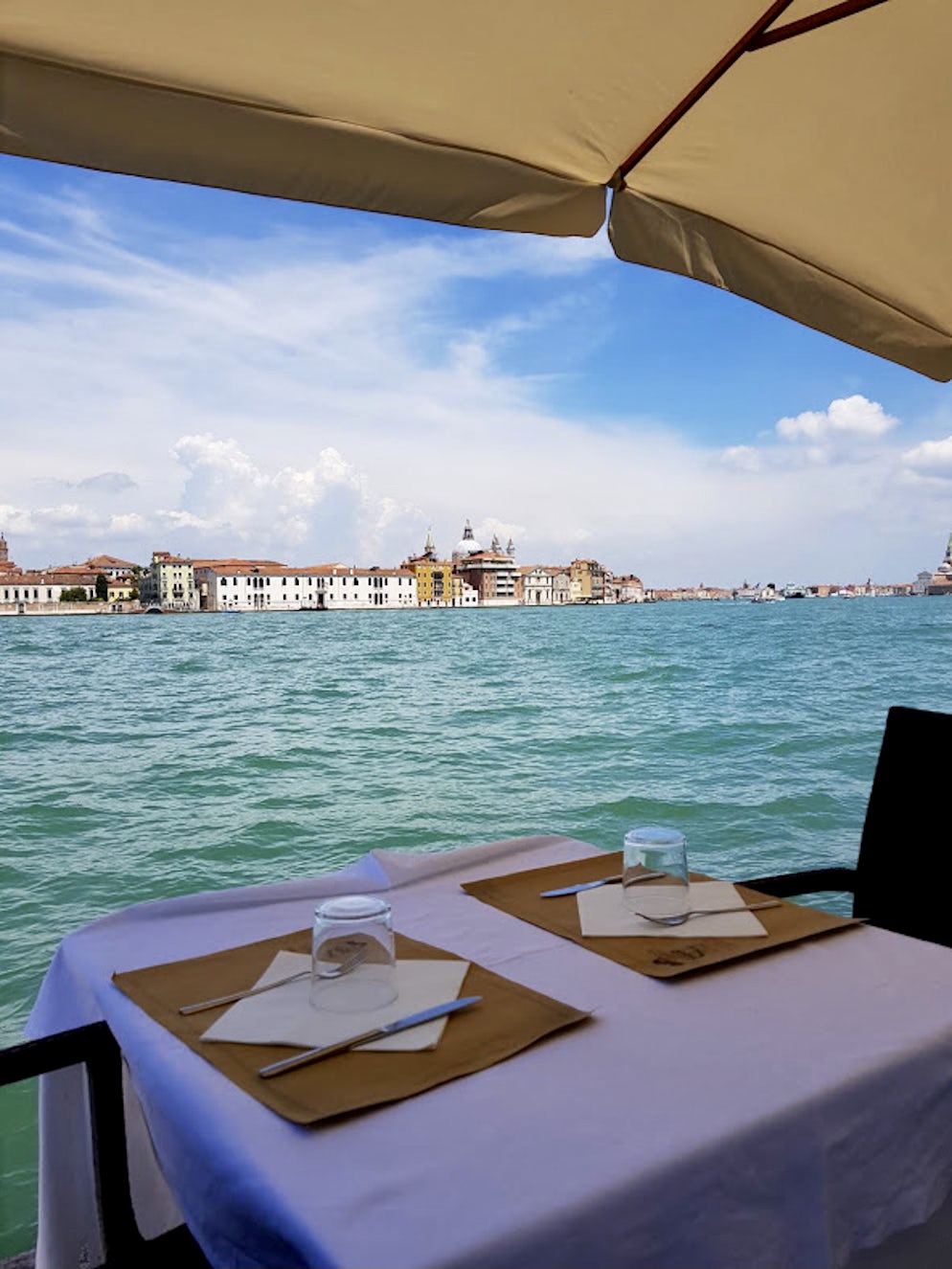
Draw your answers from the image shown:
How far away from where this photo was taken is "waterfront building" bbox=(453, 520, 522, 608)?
58.0 m

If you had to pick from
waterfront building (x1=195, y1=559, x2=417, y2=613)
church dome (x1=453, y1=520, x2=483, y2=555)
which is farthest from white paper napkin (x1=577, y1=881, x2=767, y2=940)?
church dome (x1=453, y1=520, x2=483, y2=555)

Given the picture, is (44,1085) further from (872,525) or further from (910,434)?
(910,434)

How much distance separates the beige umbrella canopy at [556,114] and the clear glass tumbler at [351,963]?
2.57 ft

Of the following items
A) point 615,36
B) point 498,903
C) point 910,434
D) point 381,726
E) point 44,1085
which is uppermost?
point 910,434

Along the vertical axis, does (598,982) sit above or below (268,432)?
below

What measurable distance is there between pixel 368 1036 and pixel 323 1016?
57mm

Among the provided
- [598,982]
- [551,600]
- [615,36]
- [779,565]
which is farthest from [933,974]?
[551,600]

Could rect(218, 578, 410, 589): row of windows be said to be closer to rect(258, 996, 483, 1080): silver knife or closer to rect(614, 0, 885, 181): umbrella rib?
rect(614, 0, 885, 181): umbrella rib

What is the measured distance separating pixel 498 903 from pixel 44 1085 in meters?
0.46

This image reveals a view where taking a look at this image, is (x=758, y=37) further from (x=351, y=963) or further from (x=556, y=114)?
(x=351, y=963)

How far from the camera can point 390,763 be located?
9328mm

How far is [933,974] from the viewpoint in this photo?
0.80 meters

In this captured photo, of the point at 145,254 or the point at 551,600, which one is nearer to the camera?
the point at 145,254

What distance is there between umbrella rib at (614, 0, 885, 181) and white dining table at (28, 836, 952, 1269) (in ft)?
3.12
